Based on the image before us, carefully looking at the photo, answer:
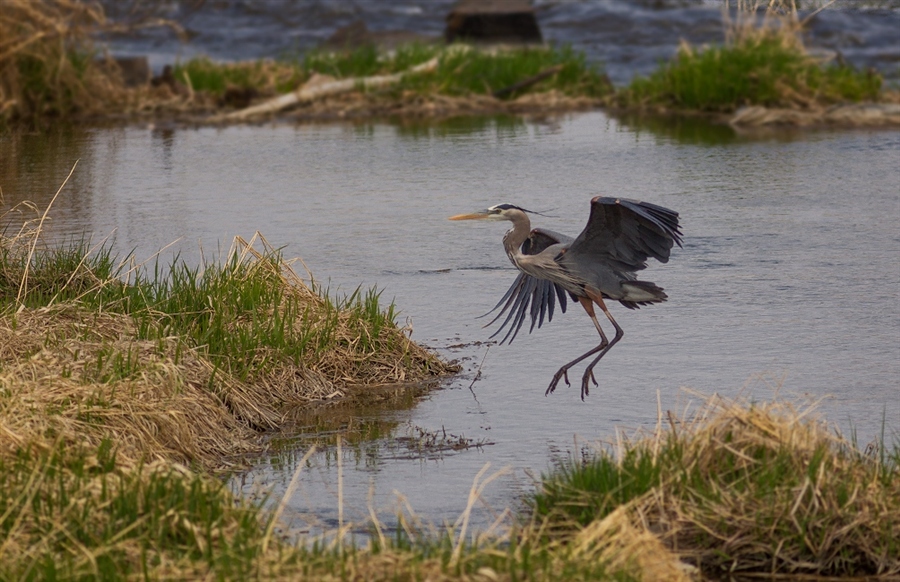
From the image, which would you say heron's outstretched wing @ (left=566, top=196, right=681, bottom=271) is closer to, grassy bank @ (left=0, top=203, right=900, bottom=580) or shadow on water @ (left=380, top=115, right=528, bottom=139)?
grassy bank @ (left=0, top=203, right=900, bottom=580)

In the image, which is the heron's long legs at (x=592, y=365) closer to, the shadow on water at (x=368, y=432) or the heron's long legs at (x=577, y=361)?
the heron's long legs at (x=577, y=361)

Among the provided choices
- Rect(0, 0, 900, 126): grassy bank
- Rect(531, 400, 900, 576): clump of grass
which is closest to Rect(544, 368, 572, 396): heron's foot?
Rect(531, 400, 900, 576): clump of grass

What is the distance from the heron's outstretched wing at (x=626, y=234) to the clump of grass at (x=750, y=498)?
1.73 m

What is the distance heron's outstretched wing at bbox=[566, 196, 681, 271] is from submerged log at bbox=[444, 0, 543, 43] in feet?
49.9

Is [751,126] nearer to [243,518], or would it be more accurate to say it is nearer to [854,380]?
[854,380]

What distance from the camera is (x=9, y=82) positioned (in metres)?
15.5

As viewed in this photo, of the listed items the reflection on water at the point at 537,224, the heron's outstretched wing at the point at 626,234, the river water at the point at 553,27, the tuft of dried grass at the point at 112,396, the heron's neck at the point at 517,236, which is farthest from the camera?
the river water at the point at 553,27

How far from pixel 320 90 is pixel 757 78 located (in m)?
5.45

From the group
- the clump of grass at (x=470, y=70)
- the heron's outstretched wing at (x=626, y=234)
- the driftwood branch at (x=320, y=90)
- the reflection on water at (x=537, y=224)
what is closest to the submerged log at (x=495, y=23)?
the clump of grass at (x=470, y=70)

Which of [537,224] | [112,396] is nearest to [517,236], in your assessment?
[112,396]

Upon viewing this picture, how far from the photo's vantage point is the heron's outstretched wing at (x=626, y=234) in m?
6.31

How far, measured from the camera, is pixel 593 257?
6.80 meters

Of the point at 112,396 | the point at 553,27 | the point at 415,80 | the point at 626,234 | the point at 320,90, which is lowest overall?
the point at 112,396

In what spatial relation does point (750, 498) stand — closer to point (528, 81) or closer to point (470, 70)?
point (528, 81)
